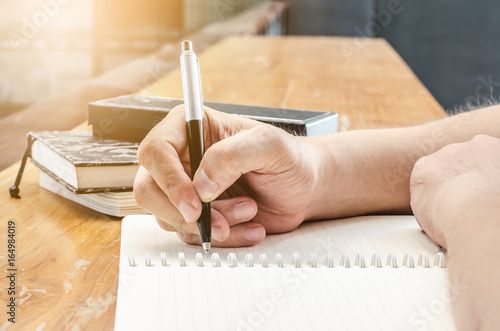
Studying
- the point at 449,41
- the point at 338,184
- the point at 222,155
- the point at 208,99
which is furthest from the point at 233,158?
the point at 449,41

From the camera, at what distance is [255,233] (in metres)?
0.51

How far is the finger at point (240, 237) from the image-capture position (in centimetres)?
50

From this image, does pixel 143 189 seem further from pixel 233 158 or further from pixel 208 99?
pixel 208 99

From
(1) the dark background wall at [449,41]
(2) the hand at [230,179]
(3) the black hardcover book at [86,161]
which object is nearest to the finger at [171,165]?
(2) the hand at [230,179]

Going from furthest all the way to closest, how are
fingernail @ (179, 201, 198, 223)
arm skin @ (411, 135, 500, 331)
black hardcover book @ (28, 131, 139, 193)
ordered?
black hardcover book @ (28, 131, 139, 193) < fingernail @ (179, 201, 198, 223) < arm skin @ (411, 135, 500, 331)

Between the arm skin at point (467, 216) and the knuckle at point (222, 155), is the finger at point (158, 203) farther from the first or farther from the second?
the arm skin at point (467, 216)

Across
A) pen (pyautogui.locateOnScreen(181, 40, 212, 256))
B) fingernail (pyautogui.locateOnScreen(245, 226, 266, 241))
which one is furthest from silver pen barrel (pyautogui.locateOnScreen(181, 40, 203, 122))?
fingernail (pyautogui.locateOnScreen(245, 226, 266, 241))

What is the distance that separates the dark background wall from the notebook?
4447 millimetres

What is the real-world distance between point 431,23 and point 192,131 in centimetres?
504

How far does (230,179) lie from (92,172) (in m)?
0.18

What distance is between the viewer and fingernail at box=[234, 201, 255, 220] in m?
0.51

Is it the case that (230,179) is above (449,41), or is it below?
above

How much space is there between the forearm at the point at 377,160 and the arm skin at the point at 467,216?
0.20ft

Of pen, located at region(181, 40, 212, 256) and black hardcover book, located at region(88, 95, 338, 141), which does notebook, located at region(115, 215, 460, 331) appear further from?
black hardcover book, located at region(88, 95, 338, 141)
